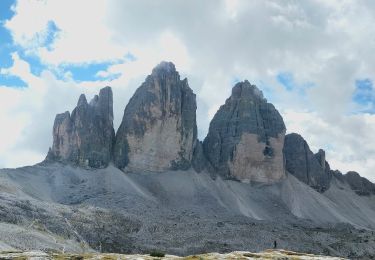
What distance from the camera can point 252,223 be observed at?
161m

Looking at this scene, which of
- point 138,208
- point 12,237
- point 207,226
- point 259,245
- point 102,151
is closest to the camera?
point 12,237

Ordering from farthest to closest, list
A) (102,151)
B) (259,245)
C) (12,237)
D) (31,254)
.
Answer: (102,151)
(259,245)
(12,237)
(31,254)

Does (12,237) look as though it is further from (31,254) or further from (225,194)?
(225,194)

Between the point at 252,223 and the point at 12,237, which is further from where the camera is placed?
the point at 252,223

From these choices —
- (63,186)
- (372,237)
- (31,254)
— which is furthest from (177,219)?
(31,254)

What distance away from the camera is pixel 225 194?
197625 mm

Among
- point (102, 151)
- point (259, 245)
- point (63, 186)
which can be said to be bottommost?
point (259, 245)

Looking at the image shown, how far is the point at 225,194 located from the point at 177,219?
159ft

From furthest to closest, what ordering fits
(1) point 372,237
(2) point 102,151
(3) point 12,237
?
(2) point 102,151 < (1) point 372,237 < (3) point 12,237

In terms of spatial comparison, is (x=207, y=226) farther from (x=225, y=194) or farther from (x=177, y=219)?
(x=225, y=194)

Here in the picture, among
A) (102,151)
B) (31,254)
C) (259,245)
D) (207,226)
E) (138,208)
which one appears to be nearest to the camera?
(31,254)

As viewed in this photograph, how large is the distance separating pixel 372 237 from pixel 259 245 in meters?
55.2

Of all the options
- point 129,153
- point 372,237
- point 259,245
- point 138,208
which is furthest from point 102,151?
Result: point 372,237

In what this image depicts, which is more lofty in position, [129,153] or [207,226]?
[129,153]
